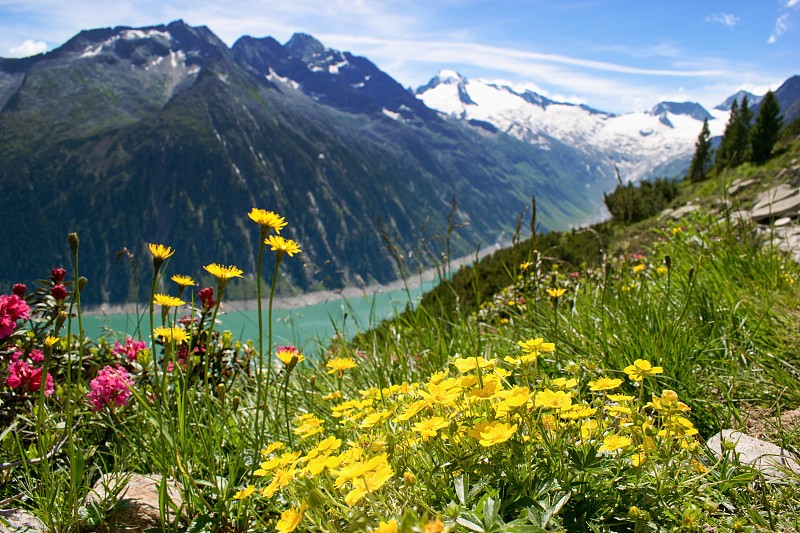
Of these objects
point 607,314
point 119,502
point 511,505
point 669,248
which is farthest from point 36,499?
point 669,248

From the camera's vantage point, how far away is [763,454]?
1.93 meters

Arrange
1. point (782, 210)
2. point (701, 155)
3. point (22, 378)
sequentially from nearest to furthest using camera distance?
point (22, 378), point (782, 210), point (701, 155)

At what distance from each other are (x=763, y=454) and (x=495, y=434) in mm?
1267

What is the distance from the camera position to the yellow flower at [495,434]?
4.33 feet

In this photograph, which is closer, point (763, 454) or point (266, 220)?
point (266, 220)

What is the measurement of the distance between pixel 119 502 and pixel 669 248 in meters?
5.30

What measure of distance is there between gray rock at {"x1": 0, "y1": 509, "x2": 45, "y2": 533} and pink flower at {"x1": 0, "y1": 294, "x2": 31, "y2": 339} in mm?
991

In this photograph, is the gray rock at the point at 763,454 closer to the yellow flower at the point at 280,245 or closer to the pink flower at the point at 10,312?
the yellow flower at the point at 280,245

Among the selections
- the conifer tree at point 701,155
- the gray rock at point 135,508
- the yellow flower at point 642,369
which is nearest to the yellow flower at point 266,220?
the gray rock at point 135,508

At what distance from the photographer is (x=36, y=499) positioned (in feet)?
7.39

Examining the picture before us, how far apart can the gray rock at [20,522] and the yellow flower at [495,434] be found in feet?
6.52

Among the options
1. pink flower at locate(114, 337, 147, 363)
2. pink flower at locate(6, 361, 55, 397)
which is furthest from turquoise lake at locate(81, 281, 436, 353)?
pink flower at locate(6, 361, 55, 397)

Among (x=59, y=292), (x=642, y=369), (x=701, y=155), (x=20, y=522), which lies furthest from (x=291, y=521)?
(x=701, y=155)

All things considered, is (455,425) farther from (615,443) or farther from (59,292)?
(59,292)
